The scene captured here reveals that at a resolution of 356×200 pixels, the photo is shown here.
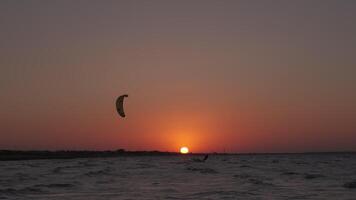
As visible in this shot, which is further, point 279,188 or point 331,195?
point 279,188

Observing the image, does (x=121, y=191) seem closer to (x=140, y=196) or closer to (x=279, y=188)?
(x=140, y=196)

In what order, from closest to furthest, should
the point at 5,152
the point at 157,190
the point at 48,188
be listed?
the point at 157,190, the point at 48,188, the point at 5,152

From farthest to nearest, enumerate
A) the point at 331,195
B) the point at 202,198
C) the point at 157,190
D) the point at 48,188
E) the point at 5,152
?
the point at 5,152, the point at 48,188, the point at 157,190, the point at 331,195, the point at 202,198

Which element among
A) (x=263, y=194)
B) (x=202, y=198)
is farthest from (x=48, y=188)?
(x=263, y=194)

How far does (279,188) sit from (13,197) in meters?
13.7

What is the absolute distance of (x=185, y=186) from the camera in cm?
3111

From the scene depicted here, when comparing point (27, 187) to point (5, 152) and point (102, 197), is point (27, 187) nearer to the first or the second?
point (102, 197)

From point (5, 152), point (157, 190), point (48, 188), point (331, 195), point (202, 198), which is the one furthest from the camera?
point (5, 152)

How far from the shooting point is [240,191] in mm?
27734

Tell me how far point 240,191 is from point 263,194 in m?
1.75

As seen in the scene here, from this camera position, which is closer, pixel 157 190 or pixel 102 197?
pixel 102 197

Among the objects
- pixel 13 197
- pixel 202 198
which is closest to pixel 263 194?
pixel 202 198

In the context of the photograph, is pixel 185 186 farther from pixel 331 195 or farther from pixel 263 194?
pixel 331 195

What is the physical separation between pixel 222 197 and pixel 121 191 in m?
5.66
